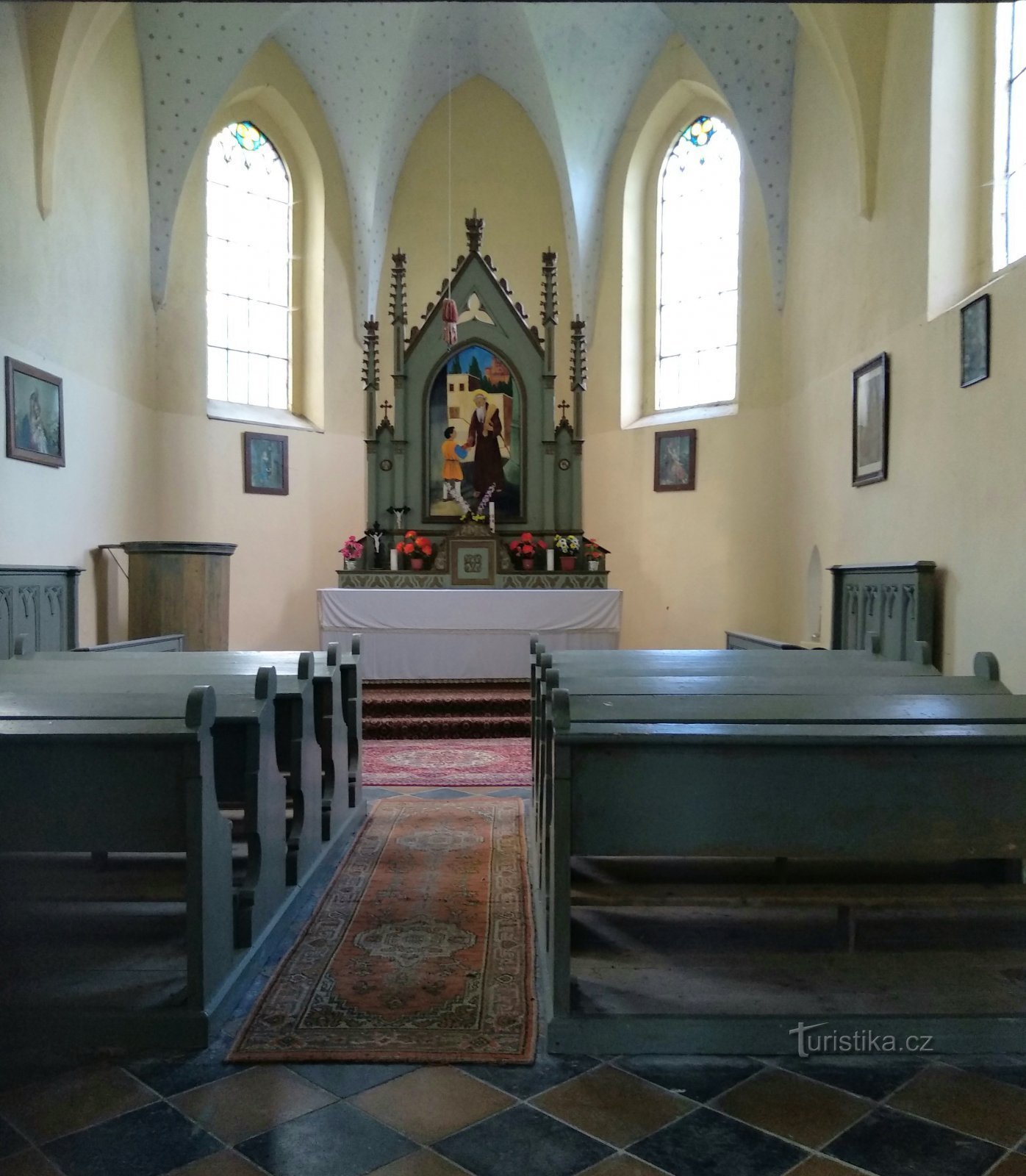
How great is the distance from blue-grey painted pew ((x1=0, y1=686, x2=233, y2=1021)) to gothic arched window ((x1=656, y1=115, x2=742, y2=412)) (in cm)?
867

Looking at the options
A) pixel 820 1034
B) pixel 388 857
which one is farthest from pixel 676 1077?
pixel 388 857

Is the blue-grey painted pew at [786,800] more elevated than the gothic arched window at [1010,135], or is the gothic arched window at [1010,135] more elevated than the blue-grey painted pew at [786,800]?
the gothic arched window at [1010,135]

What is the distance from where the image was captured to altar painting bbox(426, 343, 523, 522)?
9727 mm

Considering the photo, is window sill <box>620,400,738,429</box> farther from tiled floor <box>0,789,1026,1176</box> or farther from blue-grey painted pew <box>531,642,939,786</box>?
tiled floor <box>0,789,1026,1176</box>

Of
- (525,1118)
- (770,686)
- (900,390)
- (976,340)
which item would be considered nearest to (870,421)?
(900,390)

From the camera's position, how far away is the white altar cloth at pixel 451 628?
8.59 meters

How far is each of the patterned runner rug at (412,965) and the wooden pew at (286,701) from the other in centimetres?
26

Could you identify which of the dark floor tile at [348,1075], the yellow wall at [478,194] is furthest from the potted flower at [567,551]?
the dark floor tile at [348,1075]

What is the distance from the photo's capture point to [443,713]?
7660mm

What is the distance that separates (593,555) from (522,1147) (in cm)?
739

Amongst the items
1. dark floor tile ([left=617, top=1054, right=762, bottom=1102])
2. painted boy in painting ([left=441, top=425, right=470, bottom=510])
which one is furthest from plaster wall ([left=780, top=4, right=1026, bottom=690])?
dark floor tile ([left=617, top=1054, right=762, bottom=1102])

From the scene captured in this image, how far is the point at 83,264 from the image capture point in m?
8.05

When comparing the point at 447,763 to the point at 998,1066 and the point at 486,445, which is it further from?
the point at 998,1066

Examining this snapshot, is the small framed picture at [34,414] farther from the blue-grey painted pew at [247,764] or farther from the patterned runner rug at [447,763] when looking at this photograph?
the blue-grey painted pew at [247,764]
